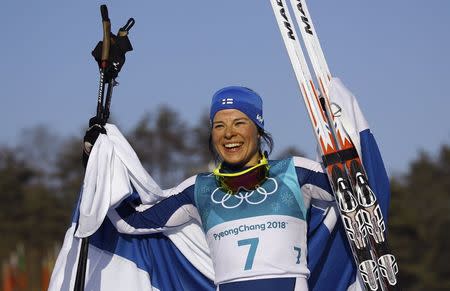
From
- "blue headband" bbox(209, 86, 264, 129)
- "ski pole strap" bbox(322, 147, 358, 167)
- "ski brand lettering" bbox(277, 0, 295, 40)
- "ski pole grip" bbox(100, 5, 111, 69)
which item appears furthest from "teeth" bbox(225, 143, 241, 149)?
"ski pole grip" bbox(100, 5, 111, 69)

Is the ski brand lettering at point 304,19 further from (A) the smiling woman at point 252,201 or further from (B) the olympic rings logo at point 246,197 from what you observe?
(B) the olympic rings logo at point 246,197

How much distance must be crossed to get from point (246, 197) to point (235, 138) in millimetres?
351

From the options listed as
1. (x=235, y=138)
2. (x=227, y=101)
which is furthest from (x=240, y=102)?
(x=235, y=138)

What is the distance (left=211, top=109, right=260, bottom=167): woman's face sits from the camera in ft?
17.4

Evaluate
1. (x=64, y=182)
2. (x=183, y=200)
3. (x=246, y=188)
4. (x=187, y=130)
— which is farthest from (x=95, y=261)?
(x=187, y=130)

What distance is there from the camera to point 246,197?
17.5 feet

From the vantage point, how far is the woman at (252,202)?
5191mm

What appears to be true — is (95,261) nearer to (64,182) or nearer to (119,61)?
(119,61)

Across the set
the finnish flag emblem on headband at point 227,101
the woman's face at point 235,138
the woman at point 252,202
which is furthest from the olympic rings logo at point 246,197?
the finnish flag emblem on headband at point 227,101

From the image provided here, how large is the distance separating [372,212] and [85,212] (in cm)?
168

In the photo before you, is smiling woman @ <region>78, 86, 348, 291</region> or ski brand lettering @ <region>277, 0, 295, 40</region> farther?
ski brand lettering @ <region>277, 0, 295, 40</region>

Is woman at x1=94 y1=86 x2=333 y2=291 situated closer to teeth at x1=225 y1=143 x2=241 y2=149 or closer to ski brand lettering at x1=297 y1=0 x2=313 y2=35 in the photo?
teeth at x1=225 y1=143 x2=241 y2=149

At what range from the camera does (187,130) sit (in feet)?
153

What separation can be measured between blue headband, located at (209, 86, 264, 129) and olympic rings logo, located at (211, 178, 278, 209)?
379 millimetres
